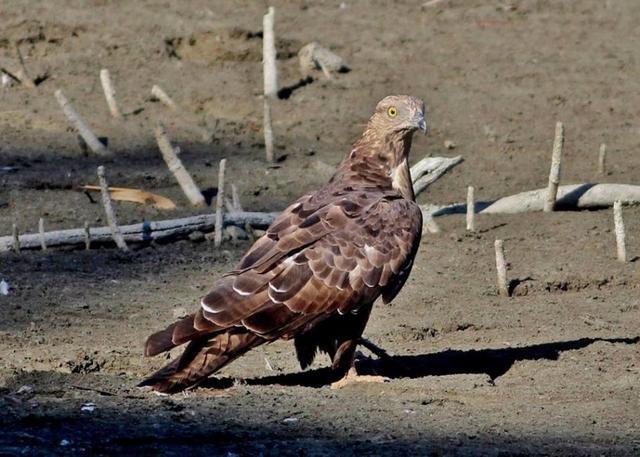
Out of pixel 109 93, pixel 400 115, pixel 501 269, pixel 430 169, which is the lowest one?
pixel 501 269

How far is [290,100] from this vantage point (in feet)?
47.9

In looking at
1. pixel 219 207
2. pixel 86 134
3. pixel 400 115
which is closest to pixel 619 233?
pixel 400 115

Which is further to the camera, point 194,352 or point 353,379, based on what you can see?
point 353,379

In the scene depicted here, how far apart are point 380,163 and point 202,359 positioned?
1.78 meters

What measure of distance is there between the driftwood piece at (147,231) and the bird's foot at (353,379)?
118 inches

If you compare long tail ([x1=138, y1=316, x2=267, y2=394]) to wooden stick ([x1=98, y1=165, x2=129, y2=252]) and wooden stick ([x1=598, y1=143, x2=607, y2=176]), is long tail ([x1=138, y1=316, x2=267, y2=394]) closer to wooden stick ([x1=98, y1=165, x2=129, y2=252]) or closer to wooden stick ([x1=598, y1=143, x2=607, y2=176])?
wooden stick ([x1=98, y1=165, x2=129, y2=252])

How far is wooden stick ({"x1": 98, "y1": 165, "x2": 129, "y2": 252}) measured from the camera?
1027 cm

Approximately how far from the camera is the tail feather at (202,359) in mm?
7570

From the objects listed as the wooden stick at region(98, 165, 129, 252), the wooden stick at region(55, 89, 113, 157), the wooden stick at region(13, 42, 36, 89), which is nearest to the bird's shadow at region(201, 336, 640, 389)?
the wooden stick at region(98, 165, 129, 252)

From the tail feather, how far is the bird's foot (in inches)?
23.8

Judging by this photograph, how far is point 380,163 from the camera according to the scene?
28.7 ft

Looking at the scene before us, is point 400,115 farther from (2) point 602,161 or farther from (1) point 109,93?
(1) point 109,93

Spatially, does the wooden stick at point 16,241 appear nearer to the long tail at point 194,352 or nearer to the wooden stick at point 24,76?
the long tail at point 194,352

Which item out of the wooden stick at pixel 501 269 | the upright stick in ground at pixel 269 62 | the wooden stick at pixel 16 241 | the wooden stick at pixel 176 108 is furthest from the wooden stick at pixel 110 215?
the upright stick in ground at pixel 269 62
